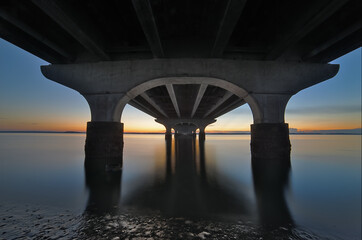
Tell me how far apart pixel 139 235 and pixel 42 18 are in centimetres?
877

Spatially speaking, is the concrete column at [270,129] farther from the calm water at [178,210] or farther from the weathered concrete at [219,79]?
the calm water at [178,210]

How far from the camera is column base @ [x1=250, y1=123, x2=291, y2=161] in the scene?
8.95 m

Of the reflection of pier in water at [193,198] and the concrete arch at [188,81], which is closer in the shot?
the reflection of pier in water at [193,198]

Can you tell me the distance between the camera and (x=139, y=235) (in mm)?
2533

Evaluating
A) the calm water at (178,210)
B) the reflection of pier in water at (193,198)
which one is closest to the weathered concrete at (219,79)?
the reflection of pier in water at (193,198)

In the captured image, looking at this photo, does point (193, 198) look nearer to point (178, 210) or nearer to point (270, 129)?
point (178, 210)

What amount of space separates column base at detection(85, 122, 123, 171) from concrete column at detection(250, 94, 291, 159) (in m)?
7.92

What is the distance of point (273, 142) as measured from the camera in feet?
29.6

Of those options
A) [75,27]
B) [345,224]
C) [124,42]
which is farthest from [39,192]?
[345,224]

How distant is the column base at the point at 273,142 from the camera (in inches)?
352

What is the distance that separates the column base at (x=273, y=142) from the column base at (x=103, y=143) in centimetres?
795

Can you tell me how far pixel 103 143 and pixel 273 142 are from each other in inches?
375

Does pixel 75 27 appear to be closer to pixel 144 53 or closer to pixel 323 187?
pixel 144 53

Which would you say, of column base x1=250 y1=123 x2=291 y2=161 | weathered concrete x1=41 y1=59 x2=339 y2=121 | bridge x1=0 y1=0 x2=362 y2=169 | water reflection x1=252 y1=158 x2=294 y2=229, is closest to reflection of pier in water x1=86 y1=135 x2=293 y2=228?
water reflection x1=252 y1=158 x2=294 y2=229
